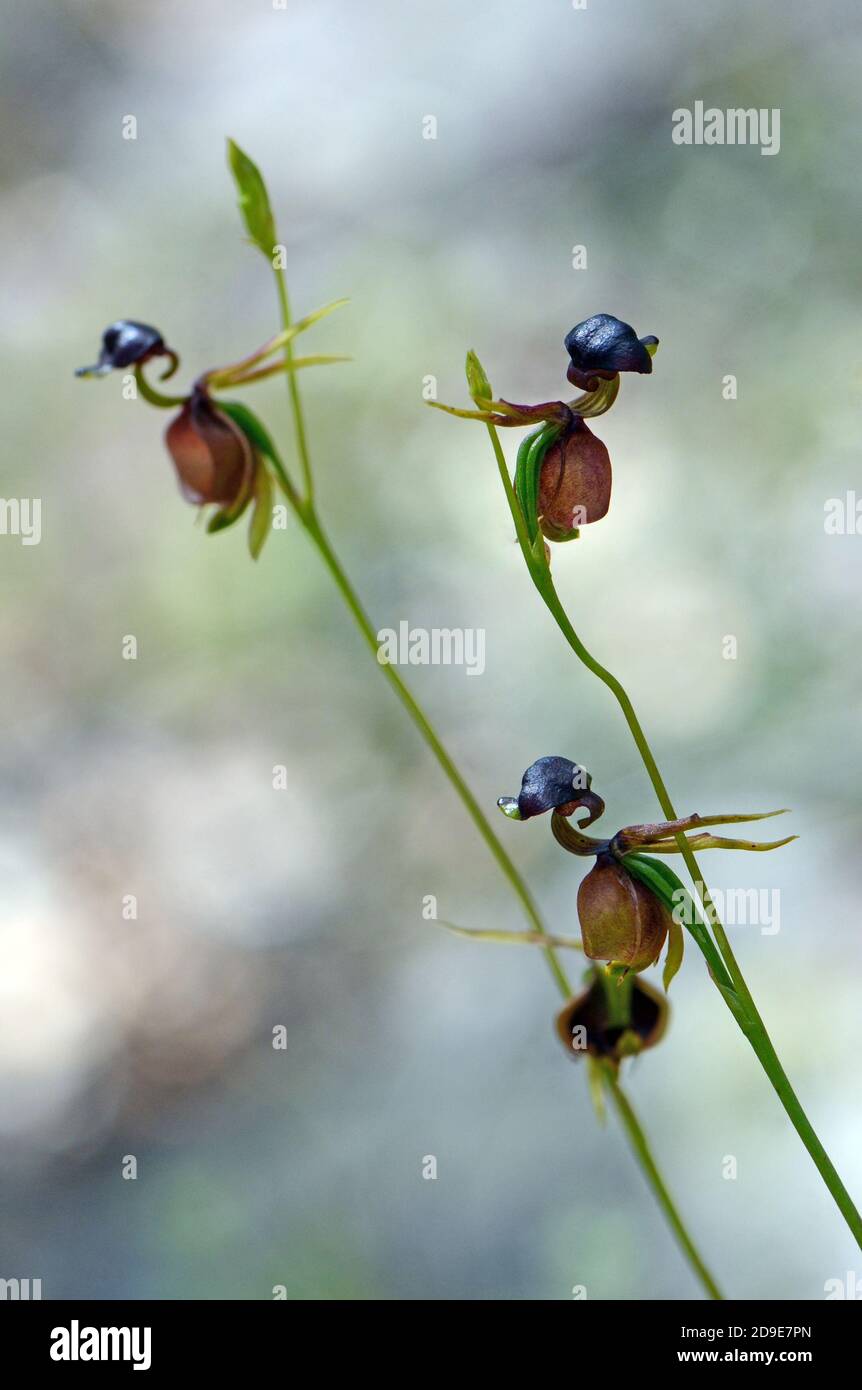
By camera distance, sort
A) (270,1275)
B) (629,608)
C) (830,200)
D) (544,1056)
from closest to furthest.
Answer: (270,1275) < (544,1056) < (629,608) < (830,200)

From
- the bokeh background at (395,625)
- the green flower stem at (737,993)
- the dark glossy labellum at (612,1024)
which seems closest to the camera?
the green flower stem at (737,993)

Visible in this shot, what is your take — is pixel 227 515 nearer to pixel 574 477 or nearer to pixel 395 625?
pixel 574 477

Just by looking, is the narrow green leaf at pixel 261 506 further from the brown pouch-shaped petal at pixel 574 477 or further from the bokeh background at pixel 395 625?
the bokeh background at pixel 395 625

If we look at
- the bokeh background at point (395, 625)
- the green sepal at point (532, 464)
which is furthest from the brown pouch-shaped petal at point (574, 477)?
the bokeh background at point (395, 625)

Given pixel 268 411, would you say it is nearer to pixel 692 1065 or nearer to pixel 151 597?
pixel 151 597

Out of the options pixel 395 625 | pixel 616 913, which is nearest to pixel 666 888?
pixel 616 913

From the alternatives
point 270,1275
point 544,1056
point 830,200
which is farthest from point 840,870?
point 830,200
